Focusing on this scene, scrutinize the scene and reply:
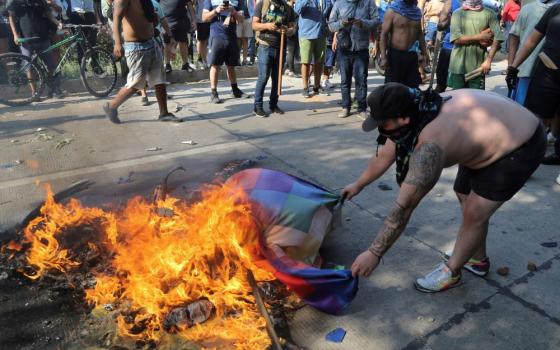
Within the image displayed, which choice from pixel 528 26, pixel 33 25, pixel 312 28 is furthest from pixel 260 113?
pixel 33 25

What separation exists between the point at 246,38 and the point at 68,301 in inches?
335

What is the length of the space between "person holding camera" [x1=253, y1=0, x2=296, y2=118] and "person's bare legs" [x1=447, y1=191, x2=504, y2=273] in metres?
4.39

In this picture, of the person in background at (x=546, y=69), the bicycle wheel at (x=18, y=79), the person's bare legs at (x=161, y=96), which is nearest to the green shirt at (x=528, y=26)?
the person in background at (x=546, y=69)

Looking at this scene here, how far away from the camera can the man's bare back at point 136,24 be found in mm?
5699

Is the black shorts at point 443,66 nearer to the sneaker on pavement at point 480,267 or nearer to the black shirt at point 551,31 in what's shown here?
the black shirt at point 551,31

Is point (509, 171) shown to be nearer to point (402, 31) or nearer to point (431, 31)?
point (402, 31)

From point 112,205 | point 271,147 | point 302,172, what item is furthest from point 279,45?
point 112,205

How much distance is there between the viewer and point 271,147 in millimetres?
5473

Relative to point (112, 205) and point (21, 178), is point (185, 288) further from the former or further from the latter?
point (21, 178)

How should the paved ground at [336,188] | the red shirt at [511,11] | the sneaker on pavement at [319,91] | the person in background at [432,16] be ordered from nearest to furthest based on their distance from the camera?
1. the paved ground at [336,188]
2. the sneaker on pavement at [319,91]
3. the person in background at [432,16]
4. the red shirt at [511,11]

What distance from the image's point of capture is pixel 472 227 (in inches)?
106

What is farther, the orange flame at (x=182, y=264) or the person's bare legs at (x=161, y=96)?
the person's bare legs at (x=161, y=96)

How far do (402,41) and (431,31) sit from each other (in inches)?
178

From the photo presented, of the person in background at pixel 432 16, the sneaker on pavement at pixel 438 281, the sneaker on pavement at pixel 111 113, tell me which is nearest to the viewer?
the sneaker on pavement at pixel 438 281
